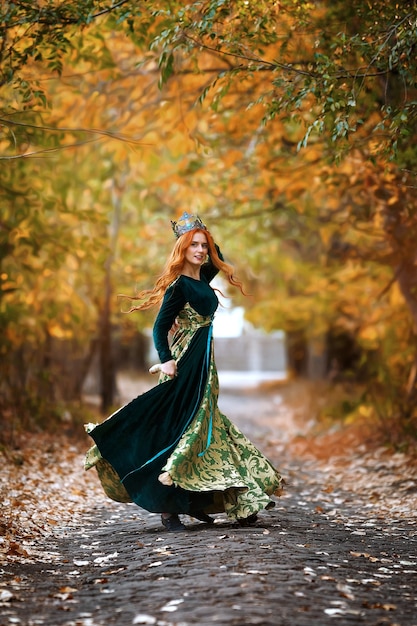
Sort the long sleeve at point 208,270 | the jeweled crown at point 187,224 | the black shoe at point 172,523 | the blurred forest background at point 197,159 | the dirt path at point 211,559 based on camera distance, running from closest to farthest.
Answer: the dirt path at point 211,559
the black shoe at point 172,523
the jeweled crown at point 187,224
the long sleeve at point 208,270
the blurred forest background at point 197,159

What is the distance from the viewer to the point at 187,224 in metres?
6.17

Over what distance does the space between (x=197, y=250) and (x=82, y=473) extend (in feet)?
14.2

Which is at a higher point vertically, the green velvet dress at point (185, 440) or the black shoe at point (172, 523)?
the green velvet dress at point (185, 440)

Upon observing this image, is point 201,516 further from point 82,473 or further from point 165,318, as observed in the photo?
point 82,473

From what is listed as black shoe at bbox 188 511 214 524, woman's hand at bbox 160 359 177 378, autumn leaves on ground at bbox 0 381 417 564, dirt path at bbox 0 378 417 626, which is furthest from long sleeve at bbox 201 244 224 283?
autumn leaves on ground at bbox 0 381 417 564

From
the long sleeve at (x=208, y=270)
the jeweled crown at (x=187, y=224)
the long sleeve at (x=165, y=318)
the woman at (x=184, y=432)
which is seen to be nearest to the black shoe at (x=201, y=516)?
the woman at (x=184, y=432)

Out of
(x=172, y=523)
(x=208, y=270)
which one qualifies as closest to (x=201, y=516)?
(x=172, y=523)

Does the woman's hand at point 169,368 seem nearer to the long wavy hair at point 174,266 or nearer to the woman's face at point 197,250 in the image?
the long wavy hair at point 174,266

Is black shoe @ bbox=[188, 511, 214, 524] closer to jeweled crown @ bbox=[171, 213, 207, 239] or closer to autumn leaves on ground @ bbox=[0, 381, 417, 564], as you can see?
autumn leaves on ground @ bbox=[0, 381, 417, 564]

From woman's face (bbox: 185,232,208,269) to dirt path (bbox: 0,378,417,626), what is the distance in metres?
1.88

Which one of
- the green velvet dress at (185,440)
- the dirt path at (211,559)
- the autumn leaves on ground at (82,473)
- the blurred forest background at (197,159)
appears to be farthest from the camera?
the autumn leaves on ground at (82,473)

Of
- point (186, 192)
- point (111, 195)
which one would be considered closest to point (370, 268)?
point (186, 192)

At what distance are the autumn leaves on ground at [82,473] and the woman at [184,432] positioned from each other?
812mm

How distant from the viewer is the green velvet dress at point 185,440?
5910 millimetres
